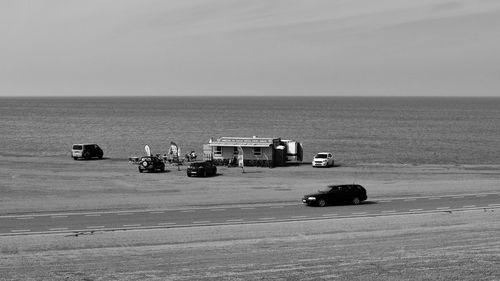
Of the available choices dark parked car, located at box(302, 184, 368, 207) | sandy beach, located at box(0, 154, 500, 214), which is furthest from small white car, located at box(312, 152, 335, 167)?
dark parked car, located at box(302, 184, 368, 207)

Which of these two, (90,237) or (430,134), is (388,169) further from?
(430,134)

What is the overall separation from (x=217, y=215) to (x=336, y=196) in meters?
8.58

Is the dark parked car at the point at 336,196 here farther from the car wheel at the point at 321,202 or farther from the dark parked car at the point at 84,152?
the dark parked car at the point at 84,152

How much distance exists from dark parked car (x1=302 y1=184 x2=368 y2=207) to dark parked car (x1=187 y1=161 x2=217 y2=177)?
17012 mm

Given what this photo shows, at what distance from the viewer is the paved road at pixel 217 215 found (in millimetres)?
34250

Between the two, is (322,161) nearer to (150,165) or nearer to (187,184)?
(150,165)

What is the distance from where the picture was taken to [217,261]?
25.8 meters

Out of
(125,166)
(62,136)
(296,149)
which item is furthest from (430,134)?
(125,166)

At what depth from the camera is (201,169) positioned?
190ft

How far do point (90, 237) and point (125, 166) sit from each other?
36.6 metres

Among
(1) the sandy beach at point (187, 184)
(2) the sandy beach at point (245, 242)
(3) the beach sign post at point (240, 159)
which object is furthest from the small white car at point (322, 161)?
(2) the sandy beach at point (245, 242)

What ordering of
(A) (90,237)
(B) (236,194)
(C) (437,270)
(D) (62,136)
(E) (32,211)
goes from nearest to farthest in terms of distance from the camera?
(C) (437,270), (A) (90,237), (E) (32,211), (B) (236,194), (D) (62,136)

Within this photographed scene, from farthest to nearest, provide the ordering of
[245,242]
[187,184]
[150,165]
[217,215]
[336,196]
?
1. [150,165]
2. [187,184]
3. [336,196]
4. [217,215]
5. [245,242]

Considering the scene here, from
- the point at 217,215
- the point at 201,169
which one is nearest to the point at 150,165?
the point at 201,169
